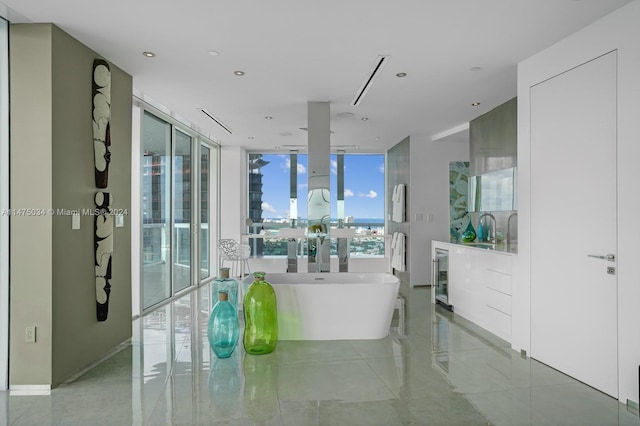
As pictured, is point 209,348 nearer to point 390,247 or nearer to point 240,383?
point 240,383

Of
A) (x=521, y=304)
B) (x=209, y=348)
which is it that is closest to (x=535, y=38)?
(x=521, y=304)

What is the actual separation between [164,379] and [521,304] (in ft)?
9.96

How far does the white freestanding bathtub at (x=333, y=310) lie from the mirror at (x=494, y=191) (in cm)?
177

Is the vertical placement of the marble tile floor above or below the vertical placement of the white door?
below

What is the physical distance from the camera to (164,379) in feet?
9.96

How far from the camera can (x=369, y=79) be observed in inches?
157

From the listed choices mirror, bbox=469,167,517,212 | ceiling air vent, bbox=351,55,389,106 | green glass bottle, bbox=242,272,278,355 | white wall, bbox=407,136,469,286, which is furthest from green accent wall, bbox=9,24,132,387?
white wall, bbox=407,136,469,286

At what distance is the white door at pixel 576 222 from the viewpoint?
9.11 ft

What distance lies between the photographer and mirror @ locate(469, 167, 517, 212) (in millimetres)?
4622

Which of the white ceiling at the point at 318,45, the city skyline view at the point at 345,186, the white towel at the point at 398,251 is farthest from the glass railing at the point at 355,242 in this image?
the white ceiling at the point at 318,45

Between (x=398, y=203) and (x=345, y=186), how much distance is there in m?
1.79

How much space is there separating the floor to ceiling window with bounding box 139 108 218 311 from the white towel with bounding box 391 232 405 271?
3.40 metres

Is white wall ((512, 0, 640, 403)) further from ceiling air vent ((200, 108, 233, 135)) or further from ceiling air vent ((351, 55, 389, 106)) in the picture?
ceiling air vent ((200, 108, 233, 135))

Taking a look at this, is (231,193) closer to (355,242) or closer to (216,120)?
(216,120)
